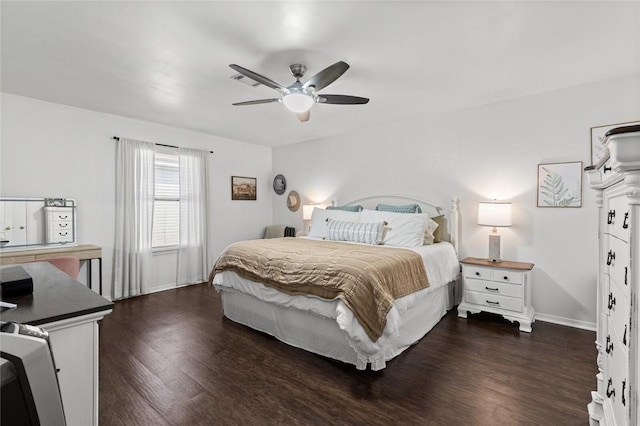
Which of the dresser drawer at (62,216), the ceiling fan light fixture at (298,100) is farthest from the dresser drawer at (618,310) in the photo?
the dresser drawer at (62,216)

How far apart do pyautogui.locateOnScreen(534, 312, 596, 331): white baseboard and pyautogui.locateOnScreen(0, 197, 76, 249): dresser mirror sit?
18.2 feet

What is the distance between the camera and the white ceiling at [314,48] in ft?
6.36

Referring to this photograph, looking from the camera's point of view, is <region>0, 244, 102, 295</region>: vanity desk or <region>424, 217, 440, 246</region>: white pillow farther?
<region>424, 217, 440, 246</region>: white pillow

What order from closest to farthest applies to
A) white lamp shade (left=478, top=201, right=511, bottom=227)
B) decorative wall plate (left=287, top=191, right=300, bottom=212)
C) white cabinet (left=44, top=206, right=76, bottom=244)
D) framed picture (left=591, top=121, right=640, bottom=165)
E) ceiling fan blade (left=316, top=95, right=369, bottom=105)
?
ceiling fan blade (left=316, top=95, right=369, bottom=105)
framed picture (left=591, top=121, right=640, bottom=165)
white lamp shade (left=478, top=201, right=511, bottom=227)
white cabinet (left=44, top=206, right=76, bottom=244)
decorative wall plate (left=287, top=191, right=300, bottom=212)

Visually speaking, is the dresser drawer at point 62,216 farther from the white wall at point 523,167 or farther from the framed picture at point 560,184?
the framed picture at point 560,184

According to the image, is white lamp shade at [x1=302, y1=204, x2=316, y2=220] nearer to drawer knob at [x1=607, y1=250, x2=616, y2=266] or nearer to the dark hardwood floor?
the dark hardwood floor

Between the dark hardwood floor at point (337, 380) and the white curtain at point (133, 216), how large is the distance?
45.5 inches

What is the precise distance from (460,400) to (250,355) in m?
1.60

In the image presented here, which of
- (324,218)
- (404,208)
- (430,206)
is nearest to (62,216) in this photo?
(324,218)

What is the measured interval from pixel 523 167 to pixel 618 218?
2.57m

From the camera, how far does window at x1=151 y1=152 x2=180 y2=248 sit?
4.57 meters

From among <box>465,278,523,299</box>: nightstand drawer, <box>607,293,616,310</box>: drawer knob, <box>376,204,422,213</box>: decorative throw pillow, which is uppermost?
<box>376,204,422,213</box>: decorative throw pillow

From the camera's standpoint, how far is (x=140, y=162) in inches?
169

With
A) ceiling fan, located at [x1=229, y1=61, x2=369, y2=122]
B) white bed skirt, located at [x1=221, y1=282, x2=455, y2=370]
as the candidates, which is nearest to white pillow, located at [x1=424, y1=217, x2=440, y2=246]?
white bed skirt, located at [x1=221, y1=282, x2=455, y2=370]
